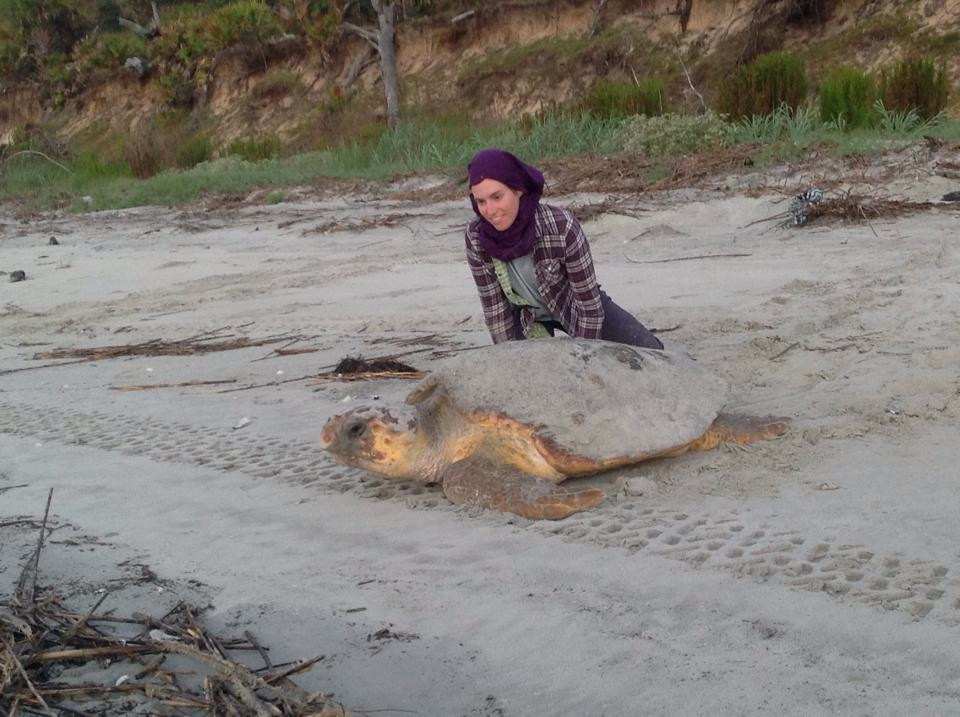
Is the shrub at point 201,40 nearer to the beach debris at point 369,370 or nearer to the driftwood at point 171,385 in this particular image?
the driftwood at point 171,385

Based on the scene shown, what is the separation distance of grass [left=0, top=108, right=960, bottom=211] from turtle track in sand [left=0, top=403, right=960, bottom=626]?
517 centimetres

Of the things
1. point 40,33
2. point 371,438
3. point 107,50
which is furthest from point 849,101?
point 40,33

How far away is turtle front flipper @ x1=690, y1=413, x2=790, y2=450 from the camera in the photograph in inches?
96.6

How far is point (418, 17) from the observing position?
56.1ft

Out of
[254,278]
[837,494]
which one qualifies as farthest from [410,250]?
[837,494]

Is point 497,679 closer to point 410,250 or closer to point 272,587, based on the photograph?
point 272,587

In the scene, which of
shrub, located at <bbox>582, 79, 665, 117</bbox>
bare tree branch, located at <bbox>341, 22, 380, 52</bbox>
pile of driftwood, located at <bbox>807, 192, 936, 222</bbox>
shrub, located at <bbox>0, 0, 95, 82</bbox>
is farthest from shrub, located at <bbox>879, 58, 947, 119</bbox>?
shrub, located at <bbox>0, 0, 95, 82</bbox>

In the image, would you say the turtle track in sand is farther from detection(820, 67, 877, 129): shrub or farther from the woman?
detection(820, 67, 877, 129): shrub

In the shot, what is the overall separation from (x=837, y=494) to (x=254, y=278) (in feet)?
15.4

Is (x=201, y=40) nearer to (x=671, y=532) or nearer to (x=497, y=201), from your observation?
(x=497, y=201)

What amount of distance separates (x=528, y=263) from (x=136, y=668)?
5.63ft

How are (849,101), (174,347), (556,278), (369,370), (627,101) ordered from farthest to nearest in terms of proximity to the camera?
(627,101), (849,101), (174,347), (369,370), (556,278)

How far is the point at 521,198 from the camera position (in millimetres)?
2664

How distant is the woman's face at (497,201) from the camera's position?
258 centimetres
